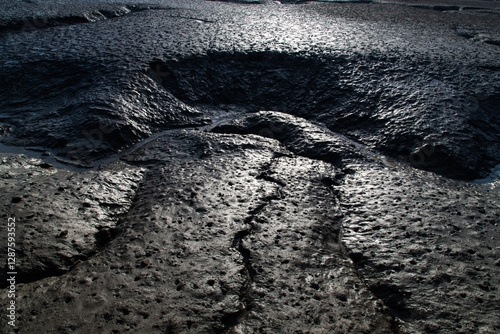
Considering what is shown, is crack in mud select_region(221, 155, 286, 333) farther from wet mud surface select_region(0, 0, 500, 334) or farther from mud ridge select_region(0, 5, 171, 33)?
mud ridge select_region(0, 5, 171, 33)

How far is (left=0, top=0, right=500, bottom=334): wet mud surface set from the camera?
2.85 ft

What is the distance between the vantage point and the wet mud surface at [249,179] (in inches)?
34.1

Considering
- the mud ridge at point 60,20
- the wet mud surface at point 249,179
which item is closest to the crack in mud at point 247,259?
the wet mud surface at point 249,179

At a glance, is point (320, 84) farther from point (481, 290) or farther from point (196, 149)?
point (481, 290)

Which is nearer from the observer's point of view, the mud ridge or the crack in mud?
the crack in mud

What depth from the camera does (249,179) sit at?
1.30 metres

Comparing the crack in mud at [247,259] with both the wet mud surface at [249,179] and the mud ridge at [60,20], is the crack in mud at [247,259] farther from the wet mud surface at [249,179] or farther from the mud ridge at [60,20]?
the mud ridge at [60,20]

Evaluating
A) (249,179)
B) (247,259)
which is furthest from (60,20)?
(247,259)

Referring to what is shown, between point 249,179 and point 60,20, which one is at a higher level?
point 60,20

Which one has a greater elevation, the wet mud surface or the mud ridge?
the mud ridge

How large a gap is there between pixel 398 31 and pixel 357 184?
1.90 m

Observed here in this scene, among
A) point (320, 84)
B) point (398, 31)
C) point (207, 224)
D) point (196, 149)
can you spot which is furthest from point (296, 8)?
point (207, 224)

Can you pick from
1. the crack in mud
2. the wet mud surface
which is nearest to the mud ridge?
the wet mud surface

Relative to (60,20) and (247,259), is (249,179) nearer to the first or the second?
(247,259)
